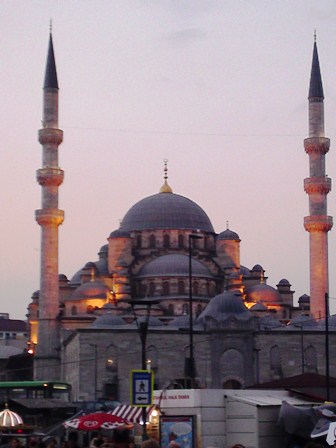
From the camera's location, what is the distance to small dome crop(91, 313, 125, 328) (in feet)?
227

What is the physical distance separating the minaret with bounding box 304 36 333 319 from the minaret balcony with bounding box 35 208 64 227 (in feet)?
47.2

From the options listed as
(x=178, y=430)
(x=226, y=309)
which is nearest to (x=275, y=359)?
(x=226, y=309)

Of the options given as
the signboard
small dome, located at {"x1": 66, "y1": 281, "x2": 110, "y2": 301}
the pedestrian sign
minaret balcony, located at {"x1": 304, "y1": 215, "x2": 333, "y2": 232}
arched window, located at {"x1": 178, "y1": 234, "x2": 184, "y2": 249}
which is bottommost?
the signboard

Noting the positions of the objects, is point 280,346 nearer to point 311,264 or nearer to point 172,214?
point 311,264

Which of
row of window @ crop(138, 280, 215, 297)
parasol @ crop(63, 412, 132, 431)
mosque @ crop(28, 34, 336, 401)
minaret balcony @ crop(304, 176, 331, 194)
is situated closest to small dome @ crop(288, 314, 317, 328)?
mosque @ crop(28, 34, 336, 401)

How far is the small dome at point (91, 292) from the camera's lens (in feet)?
255

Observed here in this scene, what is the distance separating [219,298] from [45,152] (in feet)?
43.8

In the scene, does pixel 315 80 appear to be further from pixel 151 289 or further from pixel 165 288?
pixel 151 289

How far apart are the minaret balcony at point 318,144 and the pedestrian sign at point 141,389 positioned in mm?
50372

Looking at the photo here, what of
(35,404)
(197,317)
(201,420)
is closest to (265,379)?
(197,317)

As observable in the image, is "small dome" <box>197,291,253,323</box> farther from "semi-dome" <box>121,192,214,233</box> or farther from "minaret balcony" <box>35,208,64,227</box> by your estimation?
"semi-dome" <box>121,192,214,233</box>

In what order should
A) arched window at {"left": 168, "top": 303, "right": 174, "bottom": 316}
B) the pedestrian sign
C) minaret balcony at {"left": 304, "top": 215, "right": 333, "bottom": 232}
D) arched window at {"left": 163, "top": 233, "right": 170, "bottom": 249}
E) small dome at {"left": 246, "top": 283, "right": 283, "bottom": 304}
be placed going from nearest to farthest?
the pedestrian sign, minaret balcony at {"left": 304, "top": 215, "right": 333, "bottom": 232}, arched window at {"left": 168, "top": 303, "right": 174, "bottom": 316}, small dome at {"left": 246, "top": 283, "right": 283, "bottom": 304}, arched window at {"left": 163, "top": 233, "right": 170, "bottom": 249}

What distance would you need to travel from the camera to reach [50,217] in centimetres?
6975

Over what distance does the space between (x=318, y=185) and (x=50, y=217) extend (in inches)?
620
